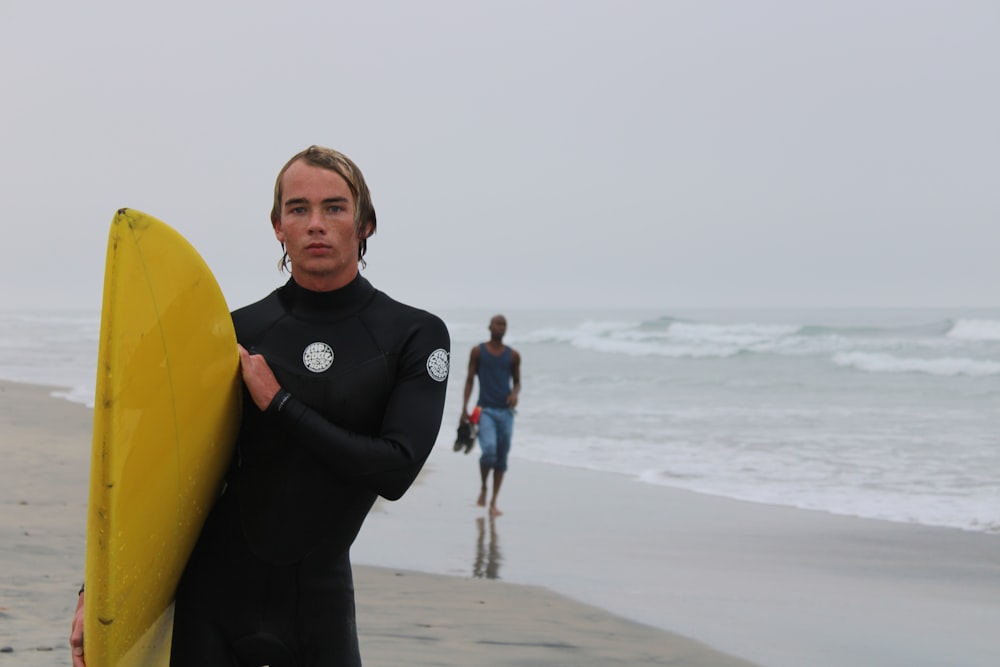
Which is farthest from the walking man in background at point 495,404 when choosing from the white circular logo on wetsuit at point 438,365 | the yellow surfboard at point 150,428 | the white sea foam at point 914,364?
the white sea foam at point 914,364

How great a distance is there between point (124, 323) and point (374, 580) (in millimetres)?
4606

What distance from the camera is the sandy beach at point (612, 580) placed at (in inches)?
194

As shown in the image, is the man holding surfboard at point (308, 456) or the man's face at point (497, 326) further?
the man's face at point (497, 326)

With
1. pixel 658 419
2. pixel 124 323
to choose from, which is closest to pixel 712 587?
pixel 124 323

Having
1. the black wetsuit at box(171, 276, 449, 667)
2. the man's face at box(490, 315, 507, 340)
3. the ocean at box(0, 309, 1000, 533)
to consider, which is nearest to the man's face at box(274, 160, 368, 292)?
the black wetsuit at box(171, 276, 449, 667)

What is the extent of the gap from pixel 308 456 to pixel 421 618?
11.4 feet

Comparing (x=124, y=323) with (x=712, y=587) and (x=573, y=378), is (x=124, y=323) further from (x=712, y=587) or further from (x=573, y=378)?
(x=573, y=378)

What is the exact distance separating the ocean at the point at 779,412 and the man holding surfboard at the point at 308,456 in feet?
24.3

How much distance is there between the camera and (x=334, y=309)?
6.98ft

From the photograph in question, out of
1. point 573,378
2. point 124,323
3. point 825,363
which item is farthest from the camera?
point 825,363

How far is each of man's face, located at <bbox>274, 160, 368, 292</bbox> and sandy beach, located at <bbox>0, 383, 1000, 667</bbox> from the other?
8.62 feet

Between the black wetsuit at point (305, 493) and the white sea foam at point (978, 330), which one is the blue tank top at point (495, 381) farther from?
the white sea foam at point (978, 330)

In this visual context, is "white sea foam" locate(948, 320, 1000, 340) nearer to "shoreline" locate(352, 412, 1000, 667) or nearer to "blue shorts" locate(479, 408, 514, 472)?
"shoreline" locate(352, 412, 1000, 667)

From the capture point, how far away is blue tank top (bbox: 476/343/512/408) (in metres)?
9.07
